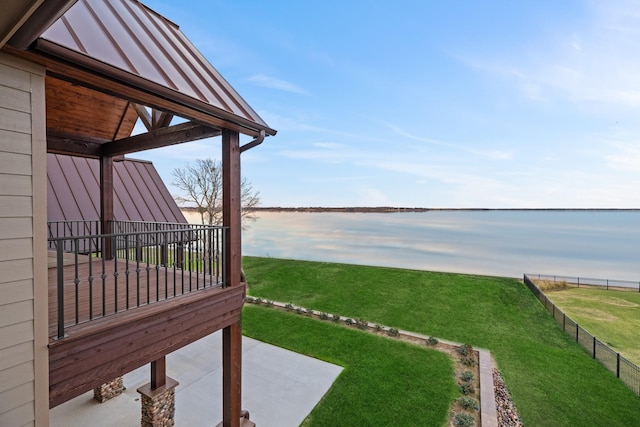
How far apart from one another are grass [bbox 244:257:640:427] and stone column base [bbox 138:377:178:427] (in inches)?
260

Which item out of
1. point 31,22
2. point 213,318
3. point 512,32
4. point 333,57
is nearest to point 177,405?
point 213,318

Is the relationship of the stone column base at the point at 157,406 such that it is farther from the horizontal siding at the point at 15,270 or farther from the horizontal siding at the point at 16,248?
the horizontal siding at the point at 15,270

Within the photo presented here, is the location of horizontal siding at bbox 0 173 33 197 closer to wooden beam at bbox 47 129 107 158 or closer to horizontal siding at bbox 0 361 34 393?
horizontal siding at bbox 0 361 34 393

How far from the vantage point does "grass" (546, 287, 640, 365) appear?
10.0 metres

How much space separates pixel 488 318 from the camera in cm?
1081

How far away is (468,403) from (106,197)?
28.1ft

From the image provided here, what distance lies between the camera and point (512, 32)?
1075cm

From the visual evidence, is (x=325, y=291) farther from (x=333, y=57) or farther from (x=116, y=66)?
(x=333, y=57)

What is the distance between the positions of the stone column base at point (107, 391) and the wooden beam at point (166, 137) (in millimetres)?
4473

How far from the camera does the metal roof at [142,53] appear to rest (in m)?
2.34

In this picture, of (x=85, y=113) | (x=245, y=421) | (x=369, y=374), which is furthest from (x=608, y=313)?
(x=85, y=113)

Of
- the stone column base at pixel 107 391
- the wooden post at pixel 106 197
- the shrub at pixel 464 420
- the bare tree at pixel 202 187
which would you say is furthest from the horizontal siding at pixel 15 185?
the bare tree at pixel 202 187

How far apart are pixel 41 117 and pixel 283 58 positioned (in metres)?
19.7

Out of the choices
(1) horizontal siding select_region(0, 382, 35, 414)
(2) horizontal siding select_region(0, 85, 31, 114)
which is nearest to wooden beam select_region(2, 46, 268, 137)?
(2) horizontal siding select_region(0, 85, 31, 114)
